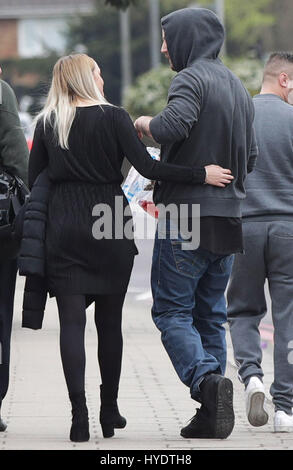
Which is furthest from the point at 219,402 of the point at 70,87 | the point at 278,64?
the point at 278,64

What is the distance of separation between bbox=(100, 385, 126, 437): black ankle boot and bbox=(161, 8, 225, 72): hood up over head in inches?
58.1

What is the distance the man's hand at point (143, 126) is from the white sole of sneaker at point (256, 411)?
1297 mm

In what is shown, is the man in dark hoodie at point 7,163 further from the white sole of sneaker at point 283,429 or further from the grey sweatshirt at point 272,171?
the white sole of sneaker at point 283,429

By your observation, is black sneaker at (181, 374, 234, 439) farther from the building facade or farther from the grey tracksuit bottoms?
the building facade

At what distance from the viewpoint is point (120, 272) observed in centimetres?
589

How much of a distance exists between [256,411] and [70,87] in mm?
1676

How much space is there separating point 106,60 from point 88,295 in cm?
6755

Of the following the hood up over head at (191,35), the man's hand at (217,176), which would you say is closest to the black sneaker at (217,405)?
the man's hand at (217,176)

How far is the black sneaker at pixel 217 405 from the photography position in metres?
5.76

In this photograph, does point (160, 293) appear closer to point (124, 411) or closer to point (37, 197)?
point (37, 197)

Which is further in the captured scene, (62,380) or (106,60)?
(106,60)

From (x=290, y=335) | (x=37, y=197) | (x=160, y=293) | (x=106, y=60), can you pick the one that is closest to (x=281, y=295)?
(x=290, y=335)

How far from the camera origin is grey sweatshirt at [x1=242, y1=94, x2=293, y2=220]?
21.1ft

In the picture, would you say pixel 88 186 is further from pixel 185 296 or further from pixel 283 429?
pixel 283 429
